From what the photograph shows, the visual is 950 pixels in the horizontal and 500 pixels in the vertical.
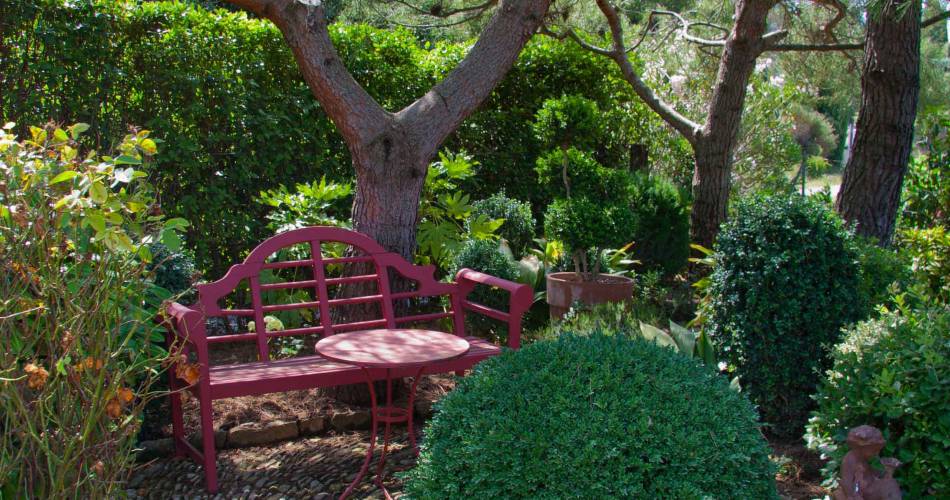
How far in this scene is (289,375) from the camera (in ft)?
12.5

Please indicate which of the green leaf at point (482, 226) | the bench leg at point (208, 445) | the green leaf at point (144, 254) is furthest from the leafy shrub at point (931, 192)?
the green leaf at point (144, 254)

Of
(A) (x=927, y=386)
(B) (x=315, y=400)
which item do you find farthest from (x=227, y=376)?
(A) (x=927, y=386)

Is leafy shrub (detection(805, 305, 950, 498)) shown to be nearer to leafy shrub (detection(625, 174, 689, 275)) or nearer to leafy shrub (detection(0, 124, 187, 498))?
leafy shrub (detection(0, 124, 187, 498))

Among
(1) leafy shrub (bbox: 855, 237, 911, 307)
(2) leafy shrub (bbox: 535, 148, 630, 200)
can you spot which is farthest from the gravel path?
(1) leafy shrub (bbox: 855, 237, 911, 307)

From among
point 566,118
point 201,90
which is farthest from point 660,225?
point 201,90

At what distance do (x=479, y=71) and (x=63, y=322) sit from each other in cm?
318

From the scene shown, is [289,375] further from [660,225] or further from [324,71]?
[660,225]

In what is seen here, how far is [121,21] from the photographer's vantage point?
18.7 feet

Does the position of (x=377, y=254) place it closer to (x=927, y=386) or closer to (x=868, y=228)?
(x=927, y=386)

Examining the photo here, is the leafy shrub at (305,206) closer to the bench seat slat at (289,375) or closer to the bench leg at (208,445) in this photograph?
the bench seat slat at (289,375)

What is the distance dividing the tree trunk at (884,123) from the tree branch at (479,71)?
232 cm

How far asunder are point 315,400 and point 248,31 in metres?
3.07

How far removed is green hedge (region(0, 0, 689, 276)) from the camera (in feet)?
18.0

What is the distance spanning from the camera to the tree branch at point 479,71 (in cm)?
491
